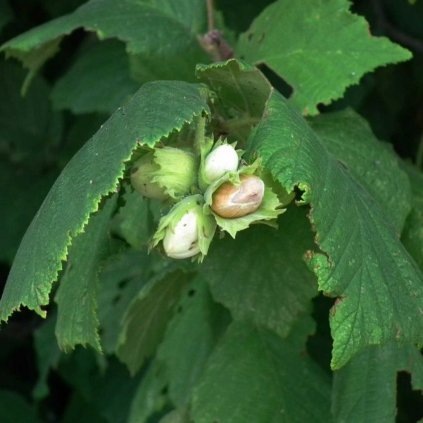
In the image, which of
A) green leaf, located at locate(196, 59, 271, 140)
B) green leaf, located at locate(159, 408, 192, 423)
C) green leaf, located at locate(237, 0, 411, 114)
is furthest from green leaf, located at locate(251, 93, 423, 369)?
green leaf, located at locate(159, 408, 192, 423)

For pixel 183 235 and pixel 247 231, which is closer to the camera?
pixel 183 235

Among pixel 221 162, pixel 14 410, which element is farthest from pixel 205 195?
pixel 14 410

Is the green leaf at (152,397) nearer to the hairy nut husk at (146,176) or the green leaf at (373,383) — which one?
the green leaf at (373,383)

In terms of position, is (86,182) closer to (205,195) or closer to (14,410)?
(205,195)

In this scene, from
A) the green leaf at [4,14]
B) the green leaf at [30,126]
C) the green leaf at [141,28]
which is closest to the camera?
the green leaf at [141,28]

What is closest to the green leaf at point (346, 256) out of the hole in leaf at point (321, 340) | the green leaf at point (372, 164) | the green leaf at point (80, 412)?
the green leaf at point (372, 164)

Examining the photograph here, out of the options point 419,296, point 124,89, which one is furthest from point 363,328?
point 124,89
